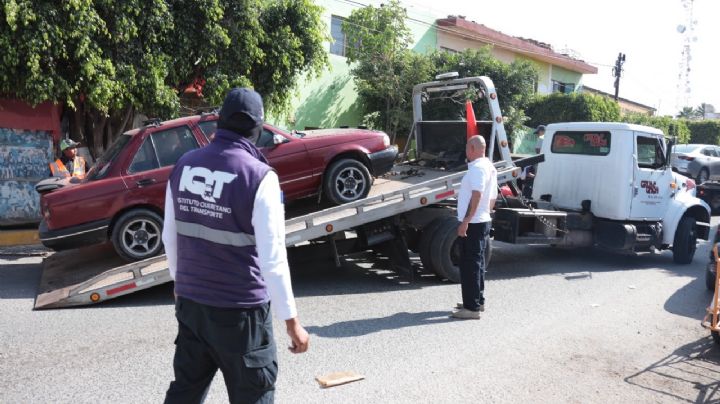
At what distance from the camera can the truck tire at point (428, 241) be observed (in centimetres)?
759

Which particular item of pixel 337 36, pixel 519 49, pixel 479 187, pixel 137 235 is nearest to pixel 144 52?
pixel 137 235

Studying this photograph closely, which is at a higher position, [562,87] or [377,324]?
[562,87]

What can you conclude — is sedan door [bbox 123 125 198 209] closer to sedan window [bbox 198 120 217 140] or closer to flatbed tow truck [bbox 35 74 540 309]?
sedan window [bbox 198 120 217 140]

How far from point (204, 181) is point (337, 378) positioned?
7.72 ft

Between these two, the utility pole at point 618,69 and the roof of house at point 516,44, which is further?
the utility pole at point 618,69

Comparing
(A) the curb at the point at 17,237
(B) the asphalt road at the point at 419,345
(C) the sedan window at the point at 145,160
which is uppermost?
(C) the sedan window at the point at 145,160

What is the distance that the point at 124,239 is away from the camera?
6.77 m

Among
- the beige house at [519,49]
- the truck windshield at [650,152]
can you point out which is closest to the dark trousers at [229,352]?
the truck windshield at [650,152]

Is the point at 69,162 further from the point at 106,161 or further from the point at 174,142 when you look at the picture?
the point at 174,142

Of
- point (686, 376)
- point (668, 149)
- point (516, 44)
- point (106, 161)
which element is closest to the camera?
point (686, 376)

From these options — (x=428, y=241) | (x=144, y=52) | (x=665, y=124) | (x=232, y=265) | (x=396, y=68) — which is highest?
(x=396, y=68)

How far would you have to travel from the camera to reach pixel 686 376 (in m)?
4.85

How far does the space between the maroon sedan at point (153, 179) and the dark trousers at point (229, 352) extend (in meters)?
4.38

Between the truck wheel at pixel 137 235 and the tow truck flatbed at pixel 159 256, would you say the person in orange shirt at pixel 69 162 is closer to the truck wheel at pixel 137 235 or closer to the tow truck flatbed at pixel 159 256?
the tow truck flatbed at pixel 159 256
